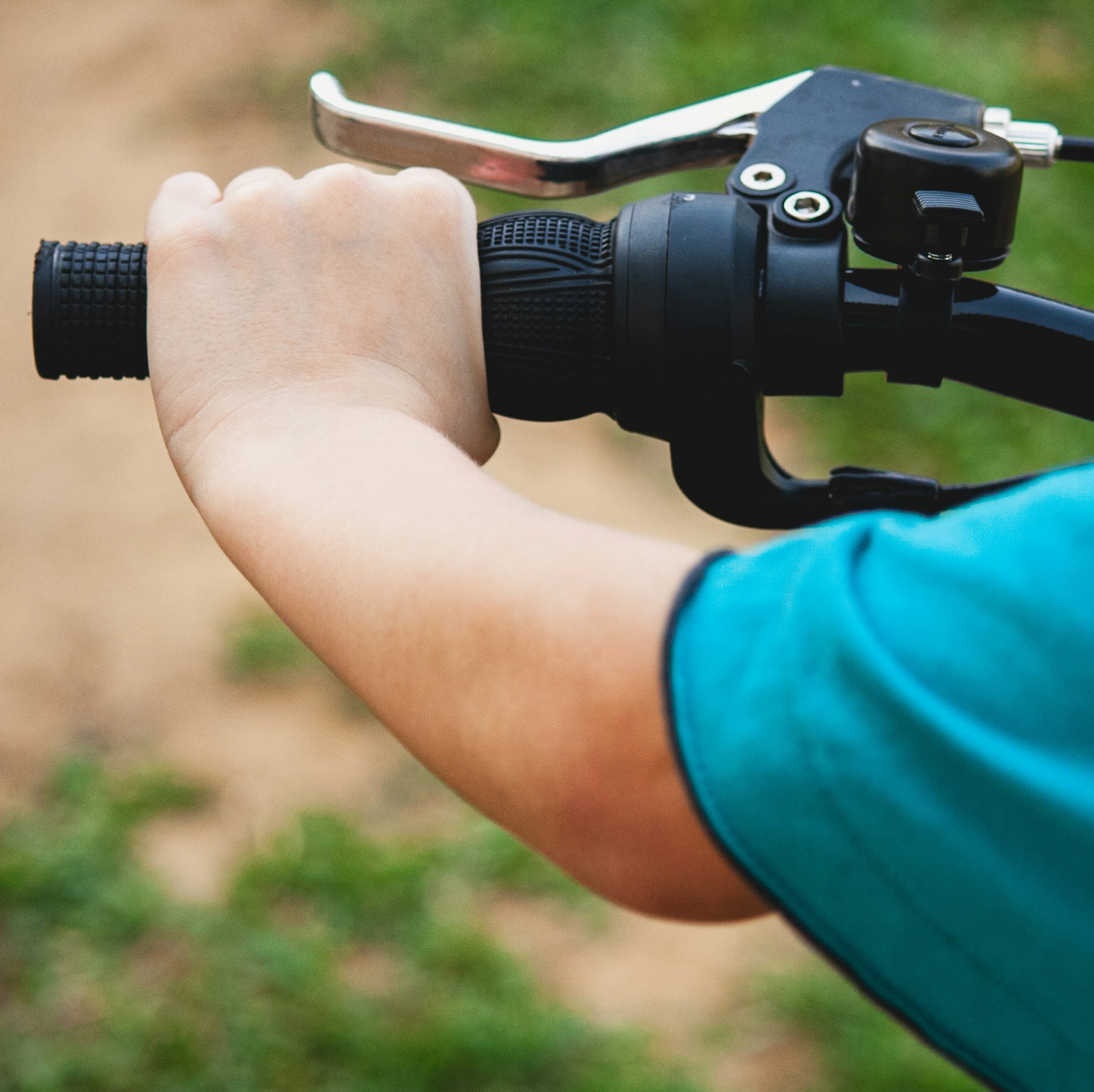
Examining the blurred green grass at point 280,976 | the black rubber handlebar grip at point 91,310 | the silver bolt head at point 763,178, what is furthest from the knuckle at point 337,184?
the blurred green grass at point 280,976

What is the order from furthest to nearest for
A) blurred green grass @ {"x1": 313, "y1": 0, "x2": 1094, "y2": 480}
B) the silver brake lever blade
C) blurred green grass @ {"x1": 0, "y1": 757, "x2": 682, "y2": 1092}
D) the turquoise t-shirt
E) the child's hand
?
blurred green grass @ {"x1": 313, "y1": 0, "x2": 1094, "y2": 480} < blurred green grass @ {"x1": 0, "y1": 757, "x2": 682, "y2": 1092} < the silver brake lever blade < the child's hand < the turquoise t-shirt

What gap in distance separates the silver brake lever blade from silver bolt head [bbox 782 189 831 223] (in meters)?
0.11

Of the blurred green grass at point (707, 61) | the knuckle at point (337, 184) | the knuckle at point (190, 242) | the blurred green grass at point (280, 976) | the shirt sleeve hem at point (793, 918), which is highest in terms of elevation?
the knuckle at point (337, 184)

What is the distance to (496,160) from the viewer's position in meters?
0.89

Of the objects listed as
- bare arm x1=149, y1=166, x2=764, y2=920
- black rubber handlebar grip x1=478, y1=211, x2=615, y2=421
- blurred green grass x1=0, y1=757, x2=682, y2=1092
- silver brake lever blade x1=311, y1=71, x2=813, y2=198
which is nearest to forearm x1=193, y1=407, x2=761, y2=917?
bare arm x1=149, y1=166, x2=764, y2=920

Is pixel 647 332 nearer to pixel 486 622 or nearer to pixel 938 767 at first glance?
pixel 486 622

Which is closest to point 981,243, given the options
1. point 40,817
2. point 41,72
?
point 40,817

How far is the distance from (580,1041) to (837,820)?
1.60 meters

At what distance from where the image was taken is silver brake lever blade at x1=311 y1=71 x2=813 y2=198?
88 centimetres

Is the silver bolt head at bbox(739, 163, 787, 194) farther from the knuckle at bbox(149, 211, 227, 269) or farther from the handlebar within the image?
the knuckle at bbox(149, 211, 227, 269)

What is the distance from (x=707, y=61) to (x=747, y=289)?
343cm

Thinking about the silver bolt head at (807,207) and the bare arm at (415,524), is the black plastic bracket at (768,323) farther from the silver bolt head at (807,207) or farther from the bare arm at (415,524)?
the bare arm at (415,524)

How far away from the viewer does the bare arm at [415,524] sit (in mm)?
613

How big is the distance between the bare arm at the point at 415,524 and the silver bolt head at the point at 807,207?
0.60 ft
